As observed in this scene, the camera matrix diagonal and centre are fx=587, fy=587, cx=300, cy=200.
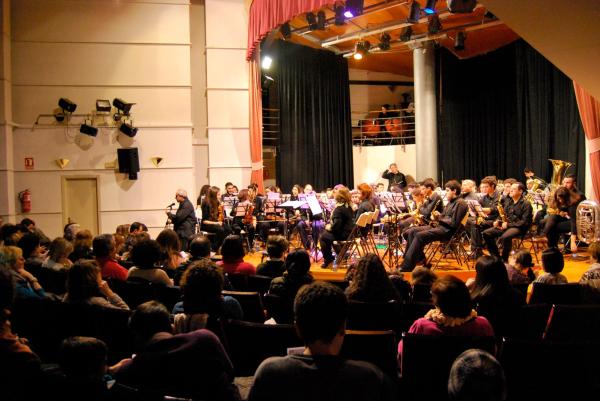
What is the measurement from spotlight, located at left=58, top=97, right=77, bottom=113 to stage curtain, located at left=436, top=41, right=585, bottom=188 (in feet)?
30.4

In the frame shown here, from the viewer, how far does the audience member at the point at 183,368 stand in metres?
2.29

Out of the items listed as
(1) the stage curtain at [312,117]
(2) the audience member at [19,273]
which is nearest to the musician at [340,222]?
(2) the audience member at [19,273]

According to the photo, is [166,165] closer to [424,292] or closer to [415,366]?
[424,292]

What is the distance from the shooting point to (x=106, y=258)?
4.85 m

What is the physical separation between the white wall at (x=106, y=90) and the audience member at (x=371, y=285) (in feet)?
30.9

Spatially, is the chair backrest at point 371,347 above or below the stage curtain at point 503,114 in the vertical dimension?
below

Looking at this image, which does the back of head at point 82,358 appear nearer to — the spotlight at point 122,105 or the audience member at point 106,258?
the audience member at point 106,258

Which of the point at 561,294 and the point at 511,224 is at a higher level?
the point at 511,224

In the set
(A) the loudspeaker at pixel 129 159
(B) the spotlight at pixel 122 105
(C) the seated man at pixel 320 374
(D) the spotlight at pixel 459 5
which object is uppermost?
(D) the spotlight at pixel 459 5

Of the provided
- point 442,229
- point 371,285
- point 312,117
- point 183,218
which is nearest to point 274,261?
point 371,285

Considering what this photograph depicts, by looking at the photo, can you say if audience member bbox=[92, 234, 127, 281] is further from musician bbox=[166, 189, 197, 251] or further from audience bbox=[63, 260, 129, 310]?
musician bbox=[166, 189, 197, 251]

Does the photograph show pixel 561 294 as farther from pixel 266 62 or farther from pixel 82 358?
pixel 266 62

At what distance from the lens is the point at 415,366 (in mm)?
2623

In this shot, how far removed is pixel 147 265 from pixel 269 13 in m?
8.56
